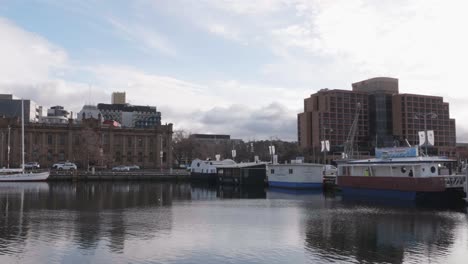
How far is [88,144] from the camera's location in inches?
5276

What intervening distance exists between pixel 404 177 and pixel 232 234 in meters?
31.8

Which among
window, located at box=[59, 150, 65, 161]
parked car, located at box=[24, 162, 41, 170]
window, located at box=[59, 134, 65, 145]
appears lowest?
parked car, located at box=[24, 162, 41, 170]

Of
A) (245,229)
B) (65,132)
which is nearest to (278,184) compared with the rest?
(245,229)

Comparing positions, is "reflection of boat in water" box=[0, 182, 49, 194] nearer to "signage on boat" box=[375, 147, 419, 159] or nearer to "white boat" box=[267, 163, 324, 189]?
"white boat" box=[267, 163, 324, 189]

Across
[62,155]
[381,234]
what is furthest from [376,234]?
[62,155]

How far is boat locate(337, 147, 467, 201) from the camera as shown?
51.6m

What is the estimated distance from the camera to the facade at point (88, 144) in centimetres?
13525

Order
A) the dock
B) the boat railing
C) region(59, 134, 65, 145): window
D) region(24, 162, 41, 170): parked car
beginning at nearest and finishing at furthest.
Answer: the boat railing < the dock < region(24, 162, 41, 170): parked car < region(59, 134, 65, 145): window

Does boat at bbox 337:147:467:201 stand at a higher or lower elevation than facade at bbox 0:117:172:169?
lower

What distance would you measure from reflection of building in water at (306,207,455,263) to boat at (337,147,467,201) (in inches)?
394

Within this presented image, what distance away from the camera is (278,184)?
8281cm

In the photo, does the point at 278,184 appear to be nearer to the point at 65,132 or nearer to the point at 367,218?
the point at 367,218

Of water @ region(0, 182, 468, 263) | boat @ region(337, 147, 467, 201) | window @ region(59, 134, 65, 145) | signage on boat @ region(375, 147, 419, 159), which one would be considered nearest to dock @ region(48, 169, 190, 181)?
window @ region(59, 134, 65, 145)

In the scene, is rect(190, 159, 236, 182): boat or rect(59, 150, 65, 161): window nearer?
rect(190, 159, 236, 182): boat
